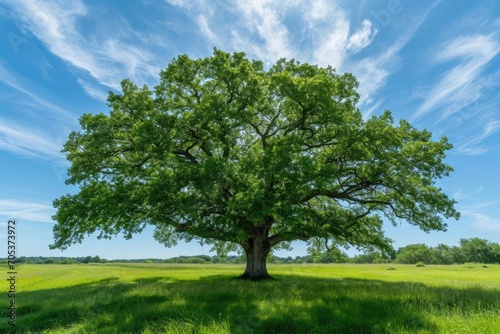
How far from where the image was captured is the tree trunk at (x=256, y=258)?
2984 cm

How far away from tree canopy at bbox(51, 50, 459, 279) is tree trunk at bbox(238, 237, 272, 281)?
0.44 feet

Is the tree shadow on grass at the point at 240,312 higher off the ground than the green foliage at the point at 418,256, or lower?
lower

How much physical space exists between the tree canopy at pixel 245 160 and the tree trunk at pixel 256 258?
0.13m

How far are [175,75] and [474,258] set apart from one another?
16237 cm

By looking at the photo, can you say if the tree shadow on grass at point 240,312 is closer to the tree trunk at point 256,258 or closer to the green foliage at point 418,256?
the tree trunk at point 256,258

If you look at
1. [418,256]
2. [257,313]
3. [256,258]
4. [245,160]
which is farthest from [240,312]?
[418,256]

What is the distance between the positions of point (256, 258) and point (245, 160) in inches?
471

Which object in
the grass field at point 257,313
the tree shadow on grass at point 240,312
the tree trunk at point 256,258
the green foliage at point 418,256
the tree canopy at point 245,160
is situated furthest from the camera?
the green foliage at point 418,256

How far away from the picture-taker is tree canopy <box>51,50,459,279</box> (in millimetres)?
22531

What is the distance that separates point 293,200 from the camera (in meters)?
23.0

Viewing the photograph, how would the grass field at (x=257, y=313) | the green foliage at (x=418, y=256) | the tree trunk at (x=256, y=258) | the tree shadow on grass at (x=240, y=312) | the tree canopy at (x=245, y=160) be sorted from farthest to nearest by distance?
the green foliage at (x=418, y=256) → the tree trunk at (x=256, y=258) → the tree canopy at (x=245, y=160) → the tree shadow on grass at (x=240, y=312) → the grass field at (x=257, y=313)

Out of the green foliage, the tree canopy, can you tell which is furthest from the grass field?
the green foliage

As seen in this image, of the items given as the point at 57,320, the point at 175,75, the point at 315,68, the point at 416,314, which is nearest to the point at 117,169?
the point at 175,75

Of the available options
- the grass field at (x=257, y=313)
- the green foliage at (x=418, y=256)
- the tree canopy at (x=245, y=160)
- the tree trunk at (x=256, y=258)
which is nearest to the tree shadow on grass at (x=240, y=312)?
the grass field at (x=257, y=313)
